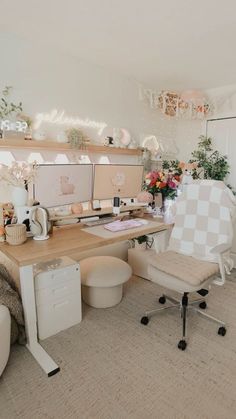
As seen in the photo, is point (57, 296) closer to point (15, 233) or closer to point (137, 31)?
point (15, 233)

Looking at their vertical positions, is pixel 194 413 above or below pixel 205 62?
below

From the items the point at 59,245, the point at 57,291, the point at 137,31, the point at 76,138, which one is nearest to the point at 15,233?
the point at 59,245

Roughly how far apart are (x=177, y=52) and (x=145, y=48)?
1.10 feet

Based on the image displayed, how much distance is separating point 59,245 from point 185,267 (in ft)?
3.11

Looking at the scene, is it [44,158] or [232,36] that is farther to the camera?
[44,158]

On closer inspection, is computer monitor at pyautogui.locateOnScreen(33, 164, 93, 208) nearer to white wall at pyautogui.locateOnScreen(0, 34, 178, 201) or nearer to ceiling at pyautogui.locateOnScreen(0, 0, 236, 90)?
white wall at pyautogui.locateOnScreen(0, 34, 178, 201)

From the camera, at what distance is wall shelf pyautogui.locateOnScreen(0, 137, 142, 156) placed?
219cm

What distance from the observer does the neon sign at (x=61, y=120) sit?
99.0 inches

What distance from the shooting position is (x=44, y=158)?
2.59 metres

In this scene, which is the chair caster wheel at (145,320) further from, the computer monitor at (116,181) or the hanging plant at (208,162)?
the hanging plant at (208,162)

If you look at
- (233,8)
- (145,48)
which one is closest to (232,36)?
(233,8)

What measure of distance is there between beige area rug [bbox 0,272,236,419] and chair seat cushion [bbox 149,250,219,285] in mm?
532

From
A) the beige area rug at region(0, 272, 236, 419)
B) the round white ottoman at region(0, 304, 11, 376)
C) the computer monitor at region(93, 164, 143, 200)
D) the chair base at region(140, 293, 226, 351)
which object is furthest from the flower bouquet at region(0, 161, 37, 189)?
the chair base at region(140, 293, 226, 351)

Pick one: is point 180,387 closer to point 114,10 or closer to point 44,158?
point 44,158
